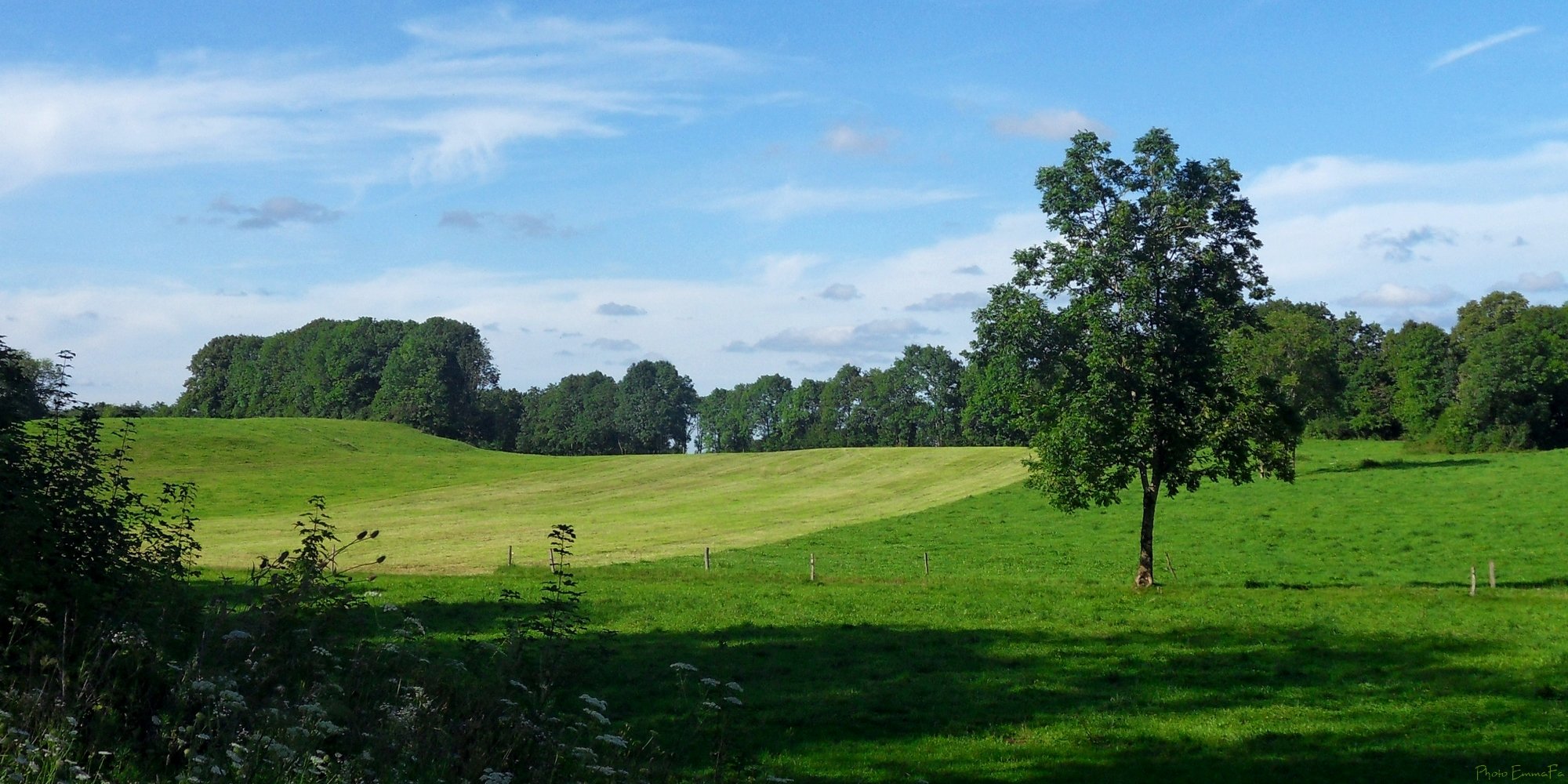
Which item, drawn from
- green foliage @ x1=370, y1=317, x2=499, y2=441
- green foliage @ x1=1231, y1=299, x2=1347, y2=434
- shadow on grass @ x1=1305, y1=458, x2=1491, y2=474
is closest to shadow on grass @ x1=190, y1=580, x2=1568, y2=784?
shadow on grass @ x1=1305, y1=458, x2=1491, y2=474

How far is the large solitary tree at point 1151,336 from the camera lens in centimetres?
3509

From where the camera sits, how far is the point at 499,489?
91500 millimetres

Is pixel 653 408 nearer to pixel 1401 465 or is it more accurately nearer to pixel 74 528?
pixel 1401 465

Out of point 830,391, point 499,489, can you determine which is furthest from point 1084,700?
point 830,391

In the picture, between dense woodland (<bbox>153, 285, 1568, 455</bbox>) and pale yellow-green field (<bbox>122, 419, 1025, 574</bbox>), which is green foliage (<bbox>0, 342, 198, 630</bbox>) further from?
dense woodland (<bbox>153, 285, 1568, 455</bbox>)

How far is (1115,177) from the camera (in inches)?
1467

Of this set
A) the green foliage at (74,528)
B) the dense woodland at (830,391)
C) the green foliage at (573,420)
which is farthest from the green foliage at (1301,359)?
the green foliage at (573,420)

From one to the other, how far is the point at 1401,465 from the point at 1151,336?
58.1 metres

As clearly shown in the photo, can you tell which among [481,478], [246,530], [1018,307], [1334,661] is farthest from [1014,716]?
[481,478]

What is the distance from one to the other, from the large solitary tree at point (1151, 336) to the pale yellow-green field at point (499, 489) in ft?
77.7

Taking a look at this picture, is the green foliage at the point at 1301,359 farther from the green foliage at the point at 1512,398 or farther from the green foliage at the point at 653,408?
the green foliage at the point at 653,408

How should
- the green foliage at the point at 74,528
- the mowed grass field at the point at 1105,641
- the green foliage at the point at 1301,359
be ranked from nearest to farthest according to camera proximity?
the green foliage at the point at 74,528, the mowed grass field at the point at 1105,641, the green foliage at the point at 1301,359

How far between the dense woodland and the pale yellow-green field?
14.5 metres

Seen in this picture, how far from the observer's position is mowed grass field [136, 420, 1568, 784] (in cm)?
1858
